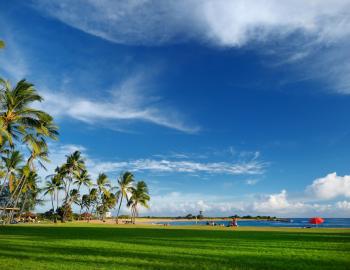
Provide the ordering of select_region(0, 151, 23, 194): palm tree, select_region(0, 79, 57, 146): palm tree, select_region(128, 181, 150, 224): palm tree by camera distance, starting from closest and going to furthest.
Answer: select_region(0, 79, 57, 146): palm tree, select_region(0, 151, 23, 194): palm tree, select_region(128, 181, 150, 224): palm tree

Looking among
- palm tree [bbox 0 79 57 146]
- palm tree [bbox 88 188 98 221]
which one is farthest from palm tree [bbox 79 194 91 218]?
palm tree [bbox 0 79 57 146]

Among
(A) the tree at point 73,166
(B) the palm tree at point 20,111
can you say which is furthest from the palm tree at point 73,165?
(B) the palm tree at point 20,111

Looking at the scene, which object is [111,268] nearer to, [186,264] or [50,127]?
[186,264]

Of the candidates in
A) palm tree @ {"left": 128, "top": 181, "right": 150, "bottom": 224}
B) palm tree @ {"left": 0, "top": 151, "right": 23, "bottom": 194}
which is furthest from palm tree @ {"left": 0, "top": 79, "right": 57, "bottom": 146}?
palm tree @ {"left": 128, "top": 181, "right": 150, "bottom": 224}

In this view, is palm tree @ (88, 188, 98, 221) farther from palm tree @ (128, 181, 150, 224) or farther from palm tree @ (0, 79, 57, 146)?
palm tree @ (0, 79, 57, 146)

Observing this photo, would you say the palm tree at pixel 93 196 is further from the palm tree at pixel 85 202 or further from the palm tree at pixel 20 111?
the palm tree at pixel 20 111

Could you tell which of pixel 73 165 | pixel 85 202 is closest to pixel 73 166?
pixel 73 165

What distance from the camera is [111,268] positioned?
30.6ft

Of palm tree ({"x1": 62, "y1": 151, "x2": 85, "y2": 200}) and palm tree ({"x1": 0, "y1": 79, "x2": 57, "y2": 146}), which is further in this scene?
palm tree ({"x1": 62, "y1": 151, "x2": 85, "y2": 200})

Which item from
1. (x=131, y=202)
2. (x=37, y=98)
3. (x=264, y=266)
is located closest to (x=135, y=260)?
(x=264, y=266)

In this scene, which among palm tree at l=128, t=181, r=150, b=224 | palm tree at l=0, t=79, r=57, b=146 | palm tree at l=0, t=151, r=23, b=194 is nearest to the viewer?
palm tree at l=0, t=79, r=57, b=146

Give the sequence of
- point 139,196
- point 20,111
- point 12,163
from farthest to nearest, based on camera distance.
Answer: point 139,196, point 12,163, point 20,111

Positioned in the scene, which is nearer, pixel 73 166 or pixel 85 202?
pixel 73 166

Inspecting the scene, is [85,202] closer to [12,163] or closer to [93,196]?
[93,196]
